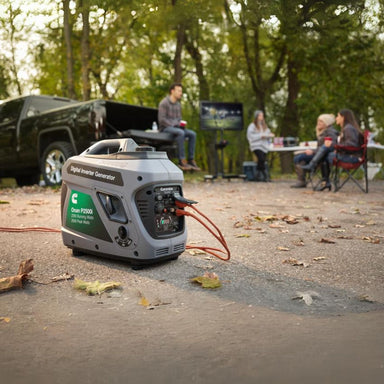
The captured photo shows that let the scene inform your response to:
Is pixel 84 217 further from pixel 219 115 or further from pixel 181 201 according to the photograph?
pixel 219 115

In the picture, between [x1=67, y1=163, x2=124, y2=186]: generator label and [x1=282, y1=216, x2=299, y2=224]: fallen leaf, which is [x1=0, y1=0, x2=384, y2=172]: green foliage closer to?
[x1=67, y1=163, x2=124, y2=186]: generator label

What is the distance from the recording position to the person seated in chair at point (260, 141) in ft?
46.5

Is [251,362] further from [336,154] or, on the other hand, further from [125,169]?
[336,154]


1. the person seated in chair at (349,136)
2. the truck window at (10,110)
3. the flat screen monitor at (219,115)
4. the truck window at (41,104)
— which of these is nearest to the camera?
the person seated in chair at (349,136)

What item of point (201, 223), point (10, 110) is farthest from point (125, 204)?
point (10, 110)

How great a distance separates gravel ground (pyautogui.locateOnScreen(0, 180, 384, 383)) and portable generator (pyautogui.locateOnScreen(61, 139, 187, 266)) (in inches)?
6.6

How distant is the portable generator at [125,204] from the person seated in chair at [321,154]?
724 centimetres

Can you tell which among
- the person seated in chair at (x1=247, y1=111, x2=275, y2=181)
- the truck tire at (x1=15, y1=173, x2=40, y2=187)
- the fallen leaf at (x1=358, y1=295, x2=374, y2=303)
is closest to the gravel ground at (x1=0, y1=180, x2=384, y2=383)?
the fallen leaf at (x1=358, y1=295, x2=374, y2=303)

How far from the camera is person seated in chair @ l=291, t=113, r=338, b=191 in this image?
10.8 meters

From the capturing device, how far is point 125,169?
3713mm

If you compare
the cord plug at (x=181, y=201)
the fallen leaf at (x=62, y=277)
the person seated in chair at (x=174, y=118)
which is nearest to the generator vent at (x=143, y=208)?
the cord plug at (x=181, y=201)

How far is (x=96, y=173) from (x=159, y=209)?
1.88 feet

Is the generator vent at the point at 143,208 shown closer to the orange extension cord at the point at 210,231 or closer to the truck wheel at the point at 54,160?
the orange extension cord at the point at 210,231

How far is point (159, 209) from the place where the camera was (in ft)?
12.5
